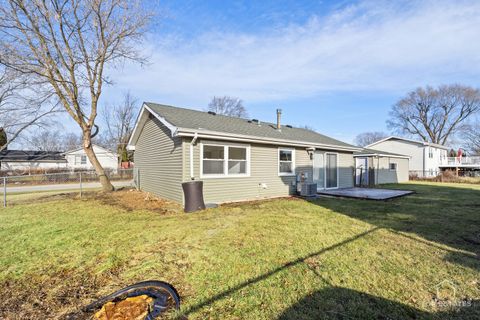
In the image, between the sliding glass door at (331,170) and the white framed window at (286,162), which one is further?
the sliding glass door at (331,170)

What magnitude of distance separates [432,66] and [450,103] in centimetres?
2878

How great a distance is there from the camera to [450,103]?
37281 mm

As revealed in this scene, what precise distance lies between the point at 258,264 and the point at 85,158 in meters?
36.0

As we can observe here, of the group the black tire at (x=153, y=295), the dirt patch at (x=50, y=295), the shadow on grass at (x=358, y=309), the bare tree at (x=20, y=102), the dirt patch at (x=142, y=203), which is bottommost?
the dirt patch at (x=50, y=295)

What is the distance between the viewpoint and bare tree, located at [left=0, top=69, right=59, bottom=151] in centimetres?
1173

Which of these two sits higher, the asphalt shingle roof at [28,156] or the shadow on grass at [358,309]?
the asphalt shingle roof at [28,156]

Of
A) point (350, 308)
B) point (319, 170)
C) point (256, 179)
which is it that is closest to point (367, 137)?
point (319, 170)

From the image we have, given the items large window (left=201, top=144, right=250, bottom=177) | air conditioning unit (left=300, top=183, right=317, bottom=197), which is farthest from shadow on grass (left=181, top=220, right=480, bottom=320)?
air conditioning unit (left=300, top=183, right=317, bottom=197)

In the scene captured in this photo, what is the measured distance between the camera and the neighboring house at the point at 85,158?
32312 mm

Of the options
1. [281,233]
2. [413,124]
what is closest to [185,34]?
[281,233]

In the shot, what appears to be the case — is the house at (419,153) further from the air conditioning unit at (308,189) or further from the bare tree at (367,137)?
the bare tree at (367,137)

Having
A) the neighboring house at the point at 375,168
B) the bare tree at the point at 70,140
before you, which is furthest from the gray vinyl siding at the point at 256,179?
the bare tree at the point at 70,140

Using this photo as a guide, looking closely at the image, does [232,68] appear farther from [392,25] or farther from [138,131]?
[392,25]

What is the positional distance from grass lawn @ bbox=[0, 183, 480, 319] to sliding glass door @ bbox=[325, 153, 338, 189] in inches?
251
